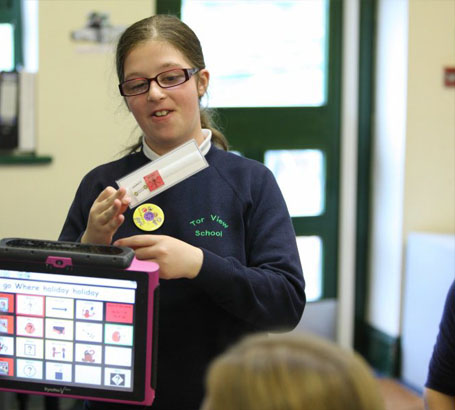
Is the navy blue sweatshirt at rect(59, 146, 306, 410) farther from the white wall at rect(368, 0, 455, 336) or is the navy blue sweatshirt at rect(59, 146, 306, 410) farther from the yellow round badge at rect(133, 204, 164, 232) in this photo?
the white wall at rect(368, 0, 455, 336)

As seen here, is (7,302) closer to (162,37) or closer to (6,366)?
(6,366)

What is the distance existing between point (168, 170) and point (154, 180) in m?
0.03

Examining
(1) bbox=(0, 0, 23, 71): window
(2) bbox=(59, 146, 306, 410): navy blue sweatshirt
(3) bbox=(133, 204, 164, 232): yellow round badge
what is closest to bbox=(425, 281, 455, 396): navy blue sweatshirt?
(2) bbox=(59, 146, 306, 410): navy blue sweatshirt

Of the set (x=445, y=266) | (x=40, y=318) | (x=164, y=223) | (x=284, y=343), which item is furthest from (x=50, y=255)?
(x=445, y=266)

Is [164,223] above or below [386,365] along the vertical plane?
above

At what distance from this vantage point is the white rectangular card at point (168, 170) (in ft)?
3.34

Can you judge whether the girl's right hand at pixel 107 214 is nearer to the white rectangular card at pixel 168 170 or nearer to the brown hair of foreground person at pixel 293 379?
the white rectangular card at pixel 168 170

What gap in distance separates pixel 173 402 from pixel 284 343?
1.74 ft

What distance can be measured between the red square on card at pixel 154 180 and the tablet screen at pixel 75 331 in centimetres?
21

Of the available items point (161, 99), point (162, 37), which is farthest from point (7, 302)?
point (162, 37)

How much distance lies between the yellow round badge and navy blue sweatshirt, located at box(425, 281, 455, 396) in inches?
22.6

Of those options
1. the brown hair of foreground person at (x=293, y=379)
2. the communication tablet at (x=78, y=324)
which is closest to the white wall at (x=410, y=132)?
the communication tablet at (x=78, y=324)

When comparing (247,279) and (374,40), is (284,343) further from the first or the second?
(374,40)

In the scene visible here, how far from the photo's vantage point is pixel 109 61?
2.62 meters
